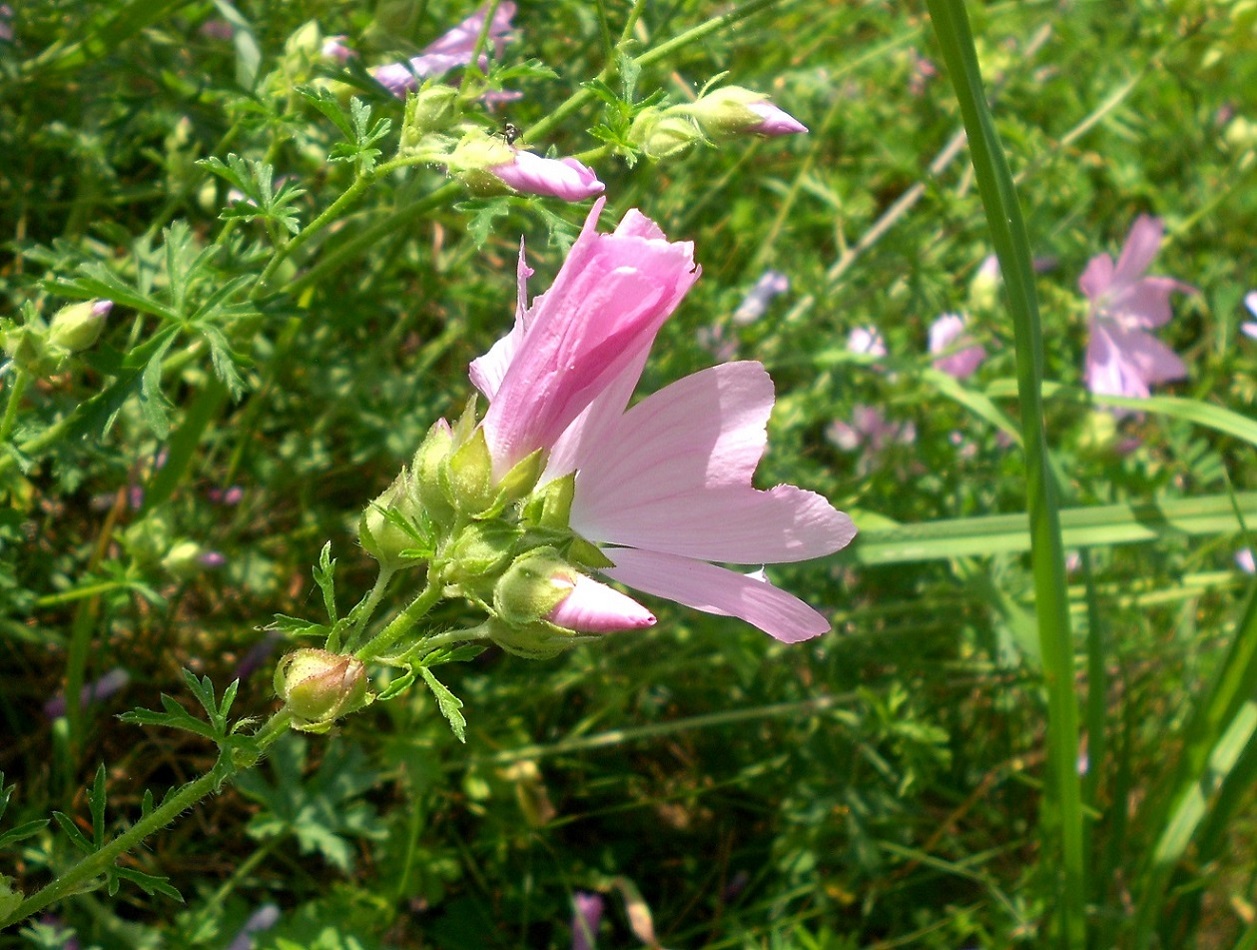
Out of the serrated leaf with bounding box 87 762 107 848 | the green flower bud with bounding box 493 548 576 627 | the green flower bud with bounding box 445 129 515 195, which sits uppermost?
the green flower bud with bounding box 445 129 515 195

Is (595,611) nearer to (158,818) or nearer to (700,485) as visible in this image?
(700,485)

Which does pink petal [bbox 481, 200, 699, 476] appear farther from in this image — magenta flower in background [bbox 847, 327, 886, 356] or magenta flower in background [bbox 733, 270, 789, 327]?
magenta flower in background [bbox 733, 270, 789, 327]

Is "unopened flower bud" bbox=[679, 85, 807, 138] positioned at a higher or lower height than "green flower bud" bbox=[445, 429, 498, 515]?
higher

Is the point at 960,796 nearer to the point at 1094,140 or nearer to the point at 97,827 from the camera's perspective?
the point at 97,827

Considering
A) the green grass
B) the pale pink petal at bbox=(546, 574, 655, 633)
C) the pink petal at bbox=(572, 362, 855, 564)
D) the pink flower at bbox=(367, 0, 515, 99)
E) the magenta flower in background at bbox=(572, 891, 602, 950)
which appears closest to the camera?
the pale pink petal at bbox=(546, 574, 655, 633)

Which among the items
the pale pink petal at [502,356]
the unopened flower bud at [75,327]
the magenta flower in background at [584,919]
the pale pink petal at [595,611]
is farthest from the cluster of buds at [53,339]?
the magenta flower in background at [584,919]

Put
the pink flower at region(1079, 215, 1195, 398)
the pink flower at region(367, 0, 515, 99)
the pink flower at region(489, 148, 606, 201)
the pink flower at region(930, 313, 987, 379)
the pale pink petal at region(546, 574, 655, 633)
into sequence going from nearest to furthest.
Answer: the pale pink petal at region(546, 574, 655, 633) < the pink flower at region(489, 148, 606, 201) < the pink flower at region(367, 0, 515, 99) < the pink flower at region(1079, 215, 1195, 398) < the pink flower at region(930, 313, 987, 379)

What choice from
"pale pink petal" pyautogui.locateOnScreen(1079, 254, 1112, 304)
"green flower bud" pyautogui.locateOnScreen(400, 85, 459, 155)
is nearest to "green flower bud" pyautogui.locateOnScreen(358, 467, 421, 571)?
"green flower bud" pyautogui.locateOnScreen(400, 85, 459, 155)

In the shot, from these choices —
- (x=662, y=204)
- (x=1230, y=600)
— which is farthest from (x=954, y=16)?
(x=1230, y=600)
